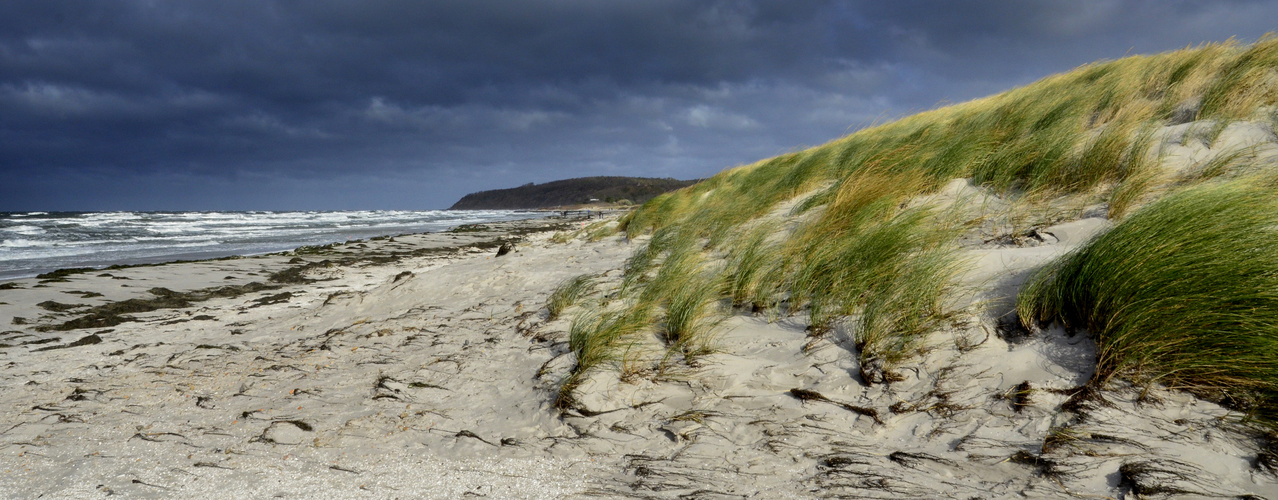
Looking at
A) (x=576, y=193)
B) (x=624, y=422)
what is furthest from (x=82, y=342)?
(x=576, y=193)

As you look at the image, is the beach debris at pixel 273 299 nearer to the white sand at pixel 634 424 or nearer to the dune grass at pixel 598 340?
the white sand at pixel 634 424

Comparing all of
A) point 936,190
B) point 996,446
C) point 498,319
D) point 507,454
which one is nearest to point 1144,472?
point 996,446

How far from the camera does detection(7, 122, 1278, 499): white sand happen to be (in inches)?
78.0

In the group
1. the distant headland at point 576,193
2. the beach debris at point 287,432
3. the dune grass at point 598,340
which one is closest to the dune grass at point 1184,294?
the dune grass at point 598,340

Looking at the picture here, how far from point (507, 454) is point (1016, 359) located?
2369 mm

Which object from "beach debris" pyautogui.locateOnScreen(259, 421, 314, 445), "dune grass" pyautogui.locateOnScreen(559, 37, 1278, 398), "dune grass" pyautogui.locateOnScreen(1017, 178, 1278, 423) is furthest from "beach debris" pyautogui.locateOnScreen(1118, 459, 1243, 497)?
"beach debris" pyautogui.locateOnScreen(259, 421, 314, 445)

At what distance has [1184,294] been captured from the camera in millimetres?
2264

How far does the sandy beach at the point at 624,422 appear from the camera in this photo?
1986 millimetres

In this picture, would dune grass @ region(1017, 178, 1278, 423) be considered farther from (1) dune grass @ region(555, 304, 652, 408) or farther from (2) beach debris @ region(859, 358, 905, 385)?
(1) dune grass @ region(555, 304, 652, 408)

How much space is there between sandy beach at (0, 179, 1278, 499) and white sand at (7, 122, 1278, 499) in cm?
1

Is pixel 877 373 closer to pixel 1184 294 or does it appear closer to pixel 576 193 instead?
pixel 1184 294

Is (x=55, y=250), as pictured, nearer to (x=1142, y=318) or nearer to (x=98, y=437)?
(x=98, y=437)

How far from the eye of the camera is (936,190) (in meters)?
5.04

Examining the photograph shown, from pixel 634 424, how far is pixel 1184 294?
242cm
